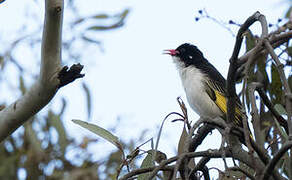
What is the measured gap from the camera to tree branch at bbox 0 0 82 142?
216 centimetres

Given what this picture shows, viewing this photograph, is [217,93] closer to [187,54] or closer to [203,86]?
[203,86]

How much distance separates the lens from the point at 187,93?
397cm

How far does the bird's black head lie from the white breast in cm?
36

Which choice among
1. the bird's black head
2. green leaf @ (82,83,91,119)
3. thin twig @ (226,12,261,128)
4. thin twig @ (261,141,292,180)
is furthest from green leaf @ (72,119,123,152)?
the bird's black head

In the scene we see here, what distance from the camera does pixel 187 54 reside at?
452 centimetres

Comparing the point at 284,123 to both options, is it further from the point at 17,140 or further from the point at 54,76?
the point at 17,140

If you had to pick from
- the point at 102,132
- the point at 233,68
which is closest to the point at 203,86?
the point at 102,132

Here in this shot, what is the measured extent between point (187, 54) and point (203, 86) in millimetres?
704

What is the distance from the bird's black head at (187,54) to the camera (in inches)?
174

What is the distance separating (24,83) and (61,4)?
2716 mm

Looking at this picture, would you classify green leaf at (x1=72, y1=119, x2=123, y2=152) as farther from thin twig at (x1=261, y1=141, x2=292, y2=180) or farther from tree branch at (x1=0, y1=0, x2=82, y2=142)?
thin twig at (x1=261, y1=141, x2=292, y2=180)

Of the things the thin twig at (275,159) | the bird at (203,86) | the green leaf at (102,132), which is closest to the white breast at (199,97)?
the bird at (203,86)

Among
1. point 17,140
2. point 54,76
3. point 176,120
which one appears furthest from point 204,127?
point 17,140

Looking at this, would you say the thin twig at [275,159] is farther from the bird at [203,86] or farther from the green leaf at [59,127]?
the green leaf at [59,127]
